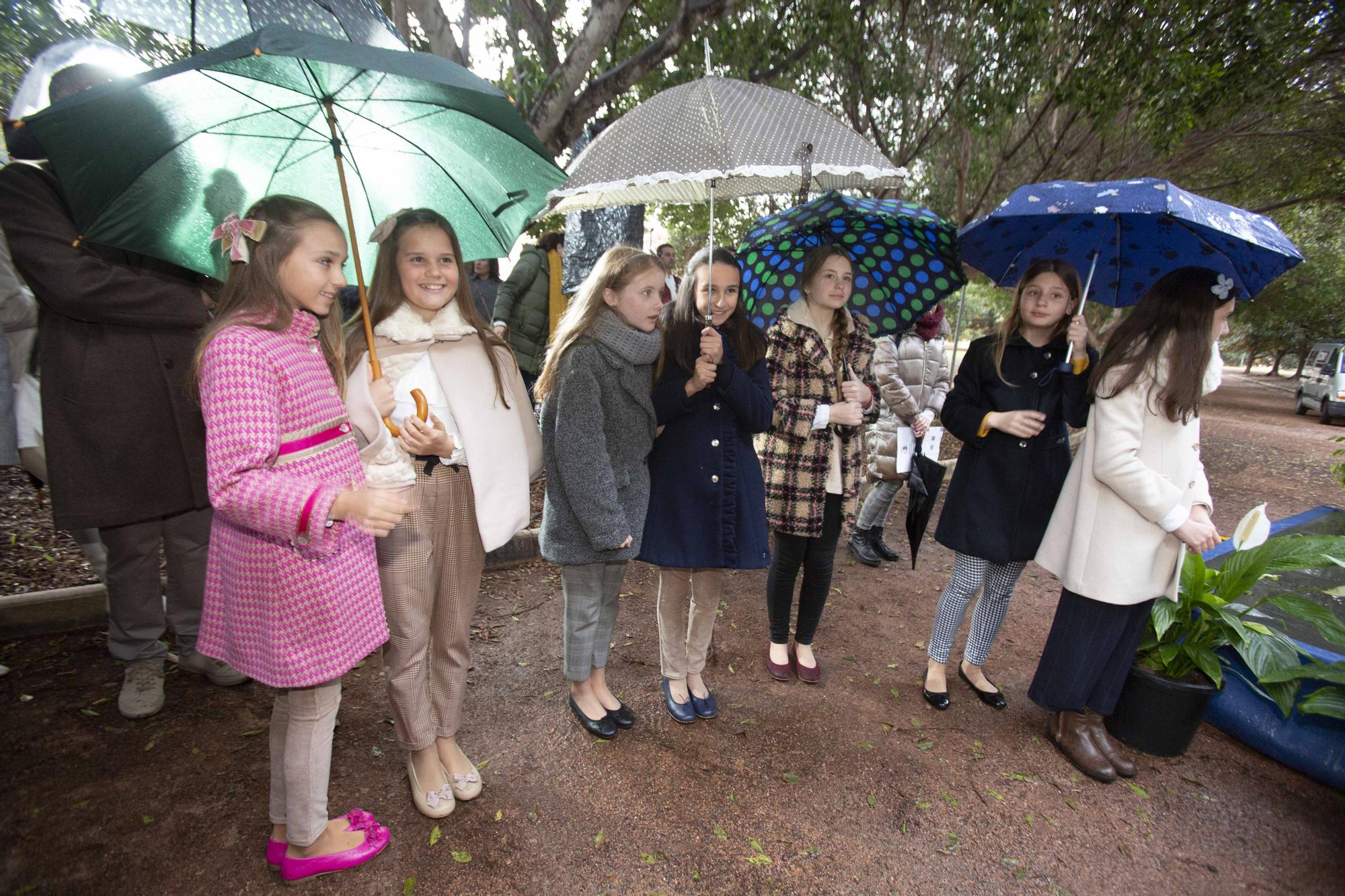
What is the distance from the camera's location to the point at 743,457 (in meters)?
2.83

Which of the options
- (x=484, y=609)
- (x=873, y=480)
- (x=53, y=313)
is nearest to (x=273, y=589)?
(x=53, y=313)

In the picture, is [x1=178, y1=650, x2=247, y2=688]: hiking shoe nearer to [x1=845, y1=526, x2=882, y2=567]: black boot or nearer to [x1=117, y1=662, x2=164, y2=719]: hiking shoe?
[x1=117, y1=662, x2=164, y2=719]: hiking shoe

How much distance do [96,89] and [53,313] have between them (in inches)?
55.0

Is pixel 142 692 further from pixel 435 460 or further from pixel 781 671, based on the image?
pixel 781 671

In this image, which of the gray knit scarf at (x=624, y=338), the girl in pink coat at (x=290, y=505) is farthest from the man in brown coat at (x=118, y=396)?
the gray knit scarf at (x=624, y=338)

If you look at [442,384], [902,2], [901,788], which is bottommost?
[901,788]

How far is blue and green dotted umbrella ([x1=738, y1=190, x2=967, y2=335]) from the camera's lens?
3.18 meters

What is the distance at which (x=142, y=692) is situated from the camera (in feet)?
9.14

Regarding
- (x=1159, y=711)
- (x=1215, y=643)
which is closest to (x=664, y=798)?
(x=1159, y=711)

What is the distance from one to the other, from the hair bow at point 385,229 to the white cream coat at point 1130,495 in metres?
2.78

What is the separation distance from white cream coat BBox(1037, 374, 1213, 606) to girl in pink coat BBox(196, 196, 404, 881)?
2.69 metres

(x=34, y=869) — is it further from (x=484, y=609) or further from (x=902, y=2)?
(x=902, y=2)

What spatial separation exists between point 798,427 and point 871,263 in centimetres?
103

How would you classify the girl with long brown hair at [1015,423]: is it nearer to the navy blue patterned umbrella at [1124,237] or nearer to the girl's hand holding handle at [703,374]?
the navy blue patterned umbrella at [1124,237]
